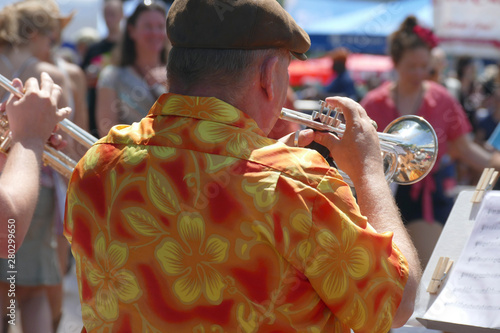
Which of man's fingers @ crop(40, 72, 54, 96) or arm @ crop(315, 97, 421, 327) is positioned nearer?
arm @ crop(315, 97, 421, 327)

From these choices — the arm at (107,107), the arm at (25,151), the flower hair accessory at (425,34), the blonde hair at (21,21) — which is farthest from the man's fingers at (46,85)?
the flower hair accessory at (425,34)

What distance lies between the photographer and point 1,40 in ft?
12.0

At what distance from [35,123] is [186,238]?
Answer: 27.5 inches

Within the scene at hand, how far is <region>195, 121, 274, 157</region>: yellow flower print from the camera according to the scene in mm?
1444

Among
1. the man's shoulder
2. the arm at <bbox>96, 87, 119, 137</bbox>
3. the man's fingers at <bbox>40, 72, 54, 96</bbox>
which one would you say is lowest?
the arm at <bbox>96, 87, 119, 137</bbox>

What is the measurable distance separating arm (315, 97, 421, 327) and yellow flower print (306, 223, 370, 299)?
6.3 inches

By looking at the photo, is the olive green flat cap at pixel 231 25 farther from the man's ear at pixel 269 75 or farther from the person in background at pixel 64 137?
the person in background at pixel 64 137

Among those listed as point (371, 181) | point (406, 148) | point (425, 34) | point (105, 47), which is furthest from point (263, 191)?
point (105, 47)

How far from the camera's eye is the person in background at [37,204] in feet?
11.3

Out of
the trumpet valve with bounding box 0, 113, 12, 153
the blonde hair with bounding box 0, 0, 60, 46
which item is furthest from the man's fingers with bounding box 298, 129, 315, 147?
the blonde hair with bounding box 0, 0, 60, 46

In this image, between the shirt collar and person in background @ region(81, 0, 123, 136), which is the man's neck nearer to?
the shirt collar

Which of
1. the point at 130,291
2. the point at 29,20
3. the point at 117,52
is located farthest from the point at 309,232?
the point at 117,52

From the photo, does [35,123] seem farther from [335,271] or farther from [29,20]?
[29,20]

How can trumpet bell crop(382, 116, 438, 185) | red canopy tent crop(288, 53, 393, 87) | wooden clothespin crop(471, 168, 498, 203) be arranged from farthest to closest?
1. red canopy tent crop(288, 53, 393, 87)
2. trumpet bell crop(382, 116, 438, 185)
3. wooden clothespin crop(471, 168, 498, 203)
